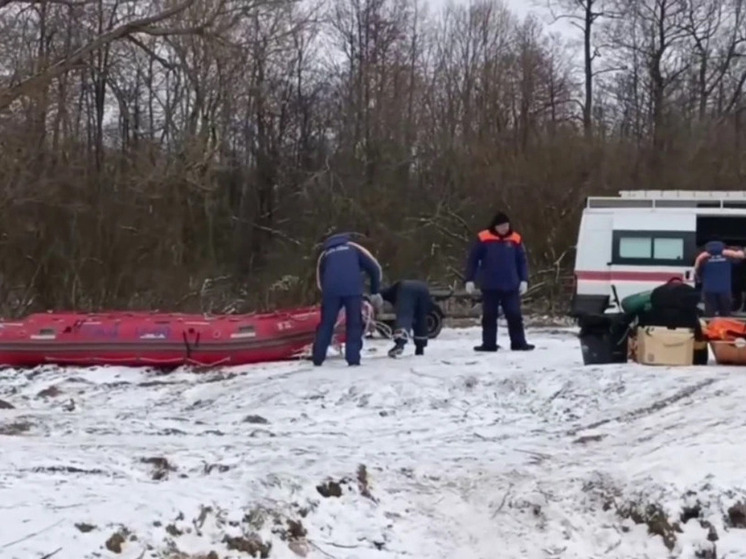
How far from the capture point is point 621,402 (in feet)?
32.8

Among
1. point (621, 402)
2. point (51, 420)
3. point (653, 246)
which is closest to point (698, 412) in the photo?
point (621, 402)

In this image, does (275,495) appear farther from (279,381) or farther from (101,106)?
(101,106)

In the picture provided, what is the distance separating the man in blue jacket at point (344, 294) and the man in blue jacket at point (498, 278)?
1536 mm

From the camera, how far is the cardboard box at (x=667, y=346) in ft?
37.6

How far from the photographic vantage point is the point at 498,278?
13.8 m

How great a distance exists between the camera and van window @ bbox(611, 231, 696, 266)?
758 inches

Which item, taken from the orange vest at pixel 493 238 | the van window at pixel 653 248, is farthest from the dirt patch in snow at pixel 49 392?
the van window at pixel 653 248

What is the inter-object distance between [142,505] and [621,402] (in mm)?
4790

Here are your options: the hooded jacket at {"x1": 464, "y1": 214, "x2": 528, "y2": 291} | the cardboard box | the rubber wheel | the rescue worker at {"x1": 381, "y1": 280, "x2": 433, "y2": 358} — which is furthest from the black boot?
the rubber wheel

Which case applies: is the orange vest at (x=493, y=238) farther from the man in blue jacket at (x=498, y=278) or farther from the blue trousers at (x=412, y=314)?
the blue trousers at (x=412, y=314)

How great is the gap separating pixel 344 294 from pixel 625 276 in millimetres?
7985

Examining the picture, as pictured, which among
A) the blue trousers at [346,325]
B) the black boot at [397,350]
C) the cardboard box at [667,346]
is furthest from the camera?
the black boot at [397,350]

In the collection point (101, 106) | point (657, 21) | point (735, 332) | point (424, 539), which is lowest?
point (424, 539)

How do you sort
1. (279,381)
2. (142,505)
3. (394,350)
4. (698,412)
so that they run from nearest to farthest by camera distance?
(142,505), (698,412), (279,381), (394,350)
